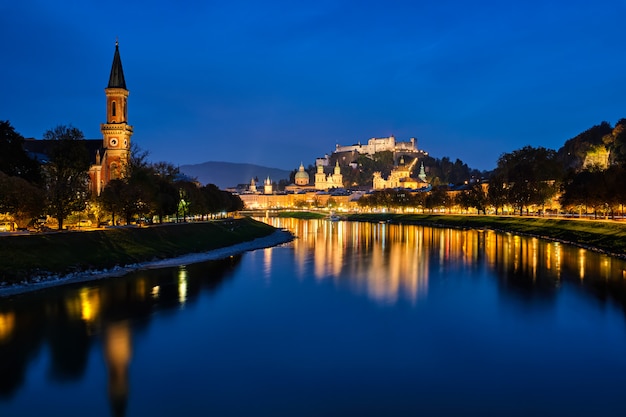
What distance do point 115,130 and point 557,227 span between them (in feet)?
200

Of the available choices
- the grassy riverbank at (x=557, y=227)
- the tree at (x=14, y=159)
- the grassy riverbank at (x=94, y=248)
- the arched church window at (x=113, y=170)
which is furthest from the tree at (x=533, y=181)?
the tree at (x=14, y=159)

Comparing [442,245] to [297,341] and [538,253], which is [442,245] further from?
[297,341]

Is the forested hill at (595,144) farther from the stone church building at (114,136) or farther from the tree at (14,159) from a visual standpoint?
the tree at (14,159)

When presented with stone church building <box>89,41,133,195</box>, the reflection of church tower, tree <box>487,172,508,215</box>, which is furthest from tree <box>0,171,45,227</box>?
tree <box>487,172,508,215</box>

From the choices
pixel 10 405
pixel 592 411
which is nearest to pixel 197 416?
pixel 10 405

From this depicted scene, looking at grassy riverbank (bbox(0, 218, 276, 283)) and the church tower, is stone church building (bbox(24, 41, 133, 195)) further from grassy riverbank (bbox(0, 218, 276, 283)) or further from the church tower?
grassy riverbank (bbox(0, 218, 276, 283))

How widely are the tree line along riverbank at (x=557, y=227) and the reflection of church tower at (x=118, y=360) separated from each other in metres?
40.6

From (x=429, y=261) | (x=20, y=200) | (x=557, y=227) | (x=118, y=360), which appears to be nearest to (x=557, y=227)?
(x=557, y=227)

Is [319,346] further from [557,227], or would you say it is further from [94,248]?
[557,227]

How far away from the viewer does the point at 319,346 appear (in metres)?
21.7

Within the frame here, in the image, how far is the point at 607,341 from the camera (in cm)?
2206

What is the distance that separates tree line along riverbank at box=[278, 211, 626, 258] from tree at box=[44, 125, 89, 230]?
45.2 m

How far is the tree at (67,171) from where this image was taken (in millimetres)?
44594

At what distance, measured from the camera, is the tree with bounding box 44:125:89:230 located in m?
44.6
